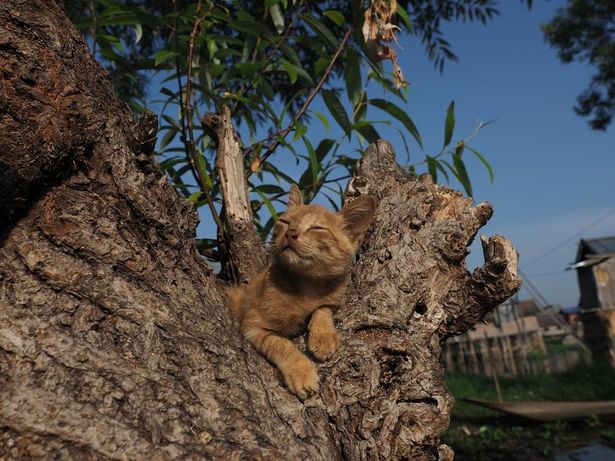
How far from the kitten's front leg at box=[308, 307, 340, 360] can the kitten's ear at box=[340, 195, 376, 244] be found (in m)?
0.67

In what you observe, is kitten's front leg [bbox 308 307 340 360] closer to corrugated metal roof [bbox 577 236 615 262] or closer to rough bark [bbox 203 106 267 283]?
rough bark [bbox 203 106 267 283]

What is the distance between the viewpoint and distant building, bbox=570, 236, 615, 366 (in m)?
13.7

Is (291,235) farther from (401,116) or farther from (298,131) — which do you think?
(401,116)

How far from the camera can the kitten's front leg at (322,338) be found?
2.11 m

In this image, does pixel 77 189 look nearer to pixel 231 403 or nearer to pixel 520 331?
pixel 231 403

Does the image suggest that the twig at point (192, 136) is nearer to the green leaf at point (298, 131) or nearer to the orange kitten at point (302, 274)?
the orange kitten at point (302, 274)

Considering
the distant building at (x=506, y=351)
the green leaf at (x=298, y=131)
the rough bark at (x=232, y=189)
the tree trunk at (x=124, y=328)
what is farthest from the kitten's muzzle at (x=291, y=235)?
the distant building at (x=506, y=351)

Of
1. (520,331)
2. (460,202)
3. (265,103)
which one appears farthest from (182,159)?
(520,331)

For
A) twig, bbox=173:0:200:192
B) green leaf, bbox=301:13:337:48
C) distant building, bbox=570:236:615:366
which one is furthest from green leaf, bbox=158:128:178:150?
distant building, bbox=570:236:615:366

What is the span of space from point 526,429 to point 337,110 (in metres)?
8.27

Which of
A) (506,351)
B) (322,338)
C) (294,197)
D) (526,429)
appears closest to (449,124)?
Result: (294,197)

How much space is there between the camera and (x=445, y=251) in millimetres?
2334

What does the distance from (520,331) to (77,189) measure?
17.3 meters

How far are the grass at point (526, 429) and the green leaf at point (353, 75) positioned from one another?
21.4ft
